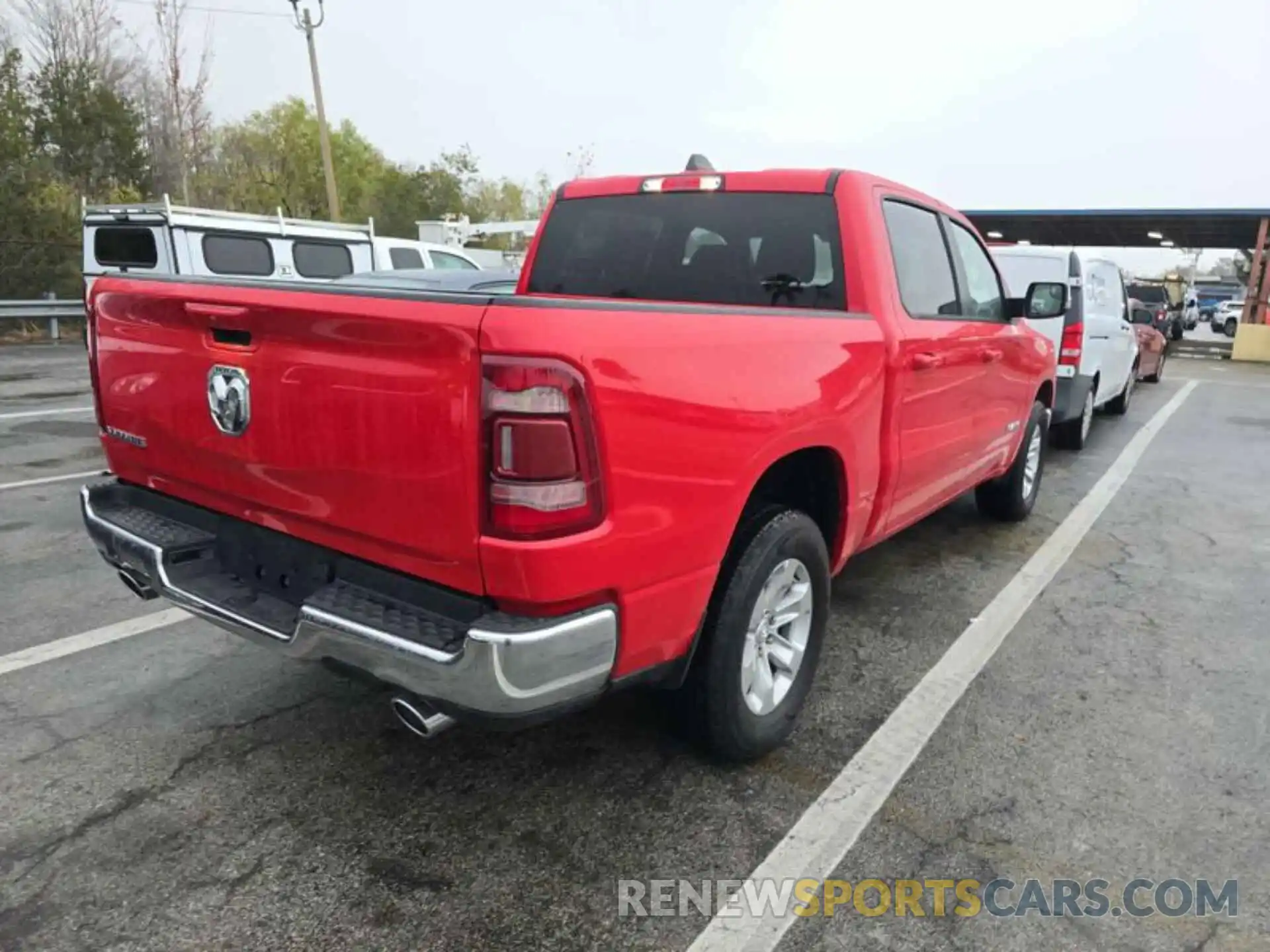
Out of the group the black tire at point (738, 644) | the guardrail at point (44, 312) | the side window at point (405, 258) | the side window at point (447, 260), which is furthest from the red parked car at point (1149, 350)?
the guardrail at point (44, 312)

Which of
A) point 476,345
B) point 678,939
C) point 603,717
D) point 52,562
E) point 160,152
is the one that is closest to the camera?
point 476,345

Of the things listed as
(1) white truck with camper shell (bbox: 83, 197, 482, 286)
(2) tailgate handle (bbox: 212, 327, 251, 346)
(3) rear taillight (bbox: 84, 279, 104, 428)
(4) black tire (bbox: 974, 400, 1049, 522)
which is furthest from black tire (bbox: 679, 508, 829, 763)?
(1) white truck with camper shell (bbox: 83, 197, 482, 286)

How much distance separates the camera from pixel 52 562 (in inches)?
186

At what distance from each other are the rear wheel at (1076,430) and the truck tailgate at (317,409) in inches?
303

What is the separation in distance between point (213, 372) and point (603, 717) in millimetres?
1743

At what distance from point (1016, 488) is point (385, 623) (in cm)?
474

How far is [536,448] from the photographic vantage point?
1983 mm

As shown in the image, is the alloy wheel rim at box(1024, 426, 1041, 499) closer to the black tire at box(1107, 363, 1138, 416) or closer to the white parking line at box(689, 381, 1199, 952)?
the white parking line at box(689, 381, 1199, 952)

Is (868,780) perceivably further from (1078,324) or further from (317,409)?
→ (1078,324)

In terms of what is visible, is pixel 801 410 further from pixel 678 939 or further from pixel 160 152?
pixel 160 152

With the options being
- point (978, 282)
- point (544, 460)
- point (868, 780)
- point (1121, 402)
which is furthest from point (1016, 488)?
point (1121, 402)

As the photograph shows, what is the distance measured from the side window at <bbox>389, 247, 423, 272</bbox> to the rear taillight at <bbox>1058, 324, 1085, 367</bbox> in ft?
29.8

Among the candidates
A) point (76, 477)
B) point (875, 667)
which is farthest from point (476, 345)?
point (76, 477)

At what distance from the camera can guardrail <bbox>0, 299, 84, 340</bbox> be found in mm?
16953
